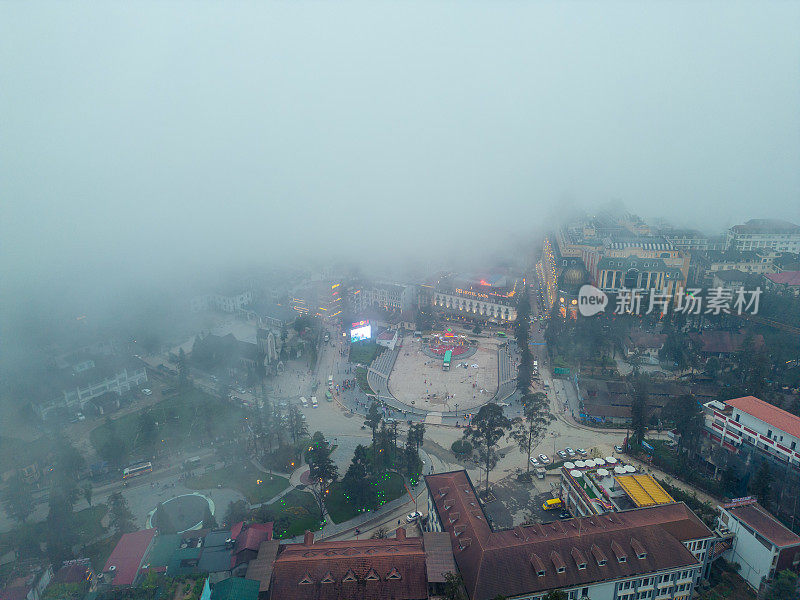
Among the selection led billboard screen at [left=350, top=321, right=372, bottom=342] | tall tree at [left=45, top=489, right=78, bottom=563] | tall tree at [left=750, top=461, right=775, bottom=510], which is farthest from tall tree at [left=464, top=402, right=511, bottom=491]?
led billboard screen at [left=350, top=321, right=372, bottom=342]

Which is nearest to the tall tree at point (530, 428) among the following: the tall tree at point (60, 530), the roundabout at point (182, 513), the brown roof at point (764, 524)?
the brown roof at point (764, 524)

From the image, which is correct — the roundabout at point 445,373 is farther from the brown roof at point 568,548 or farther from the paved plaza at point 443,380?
the brown roof at point 568,548

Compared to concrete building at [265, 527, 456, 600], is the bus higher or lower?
lower

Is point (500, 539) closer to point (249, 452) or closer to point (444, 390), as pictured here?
point (249, 452)

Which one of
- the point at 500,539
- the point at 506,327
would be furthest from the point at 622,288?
the point at 500,539

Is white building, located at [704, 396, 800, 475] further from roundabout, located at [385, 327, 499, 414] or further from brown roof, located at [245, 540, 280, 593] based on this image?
brown roof, located at [245, 540, 280, 593]
